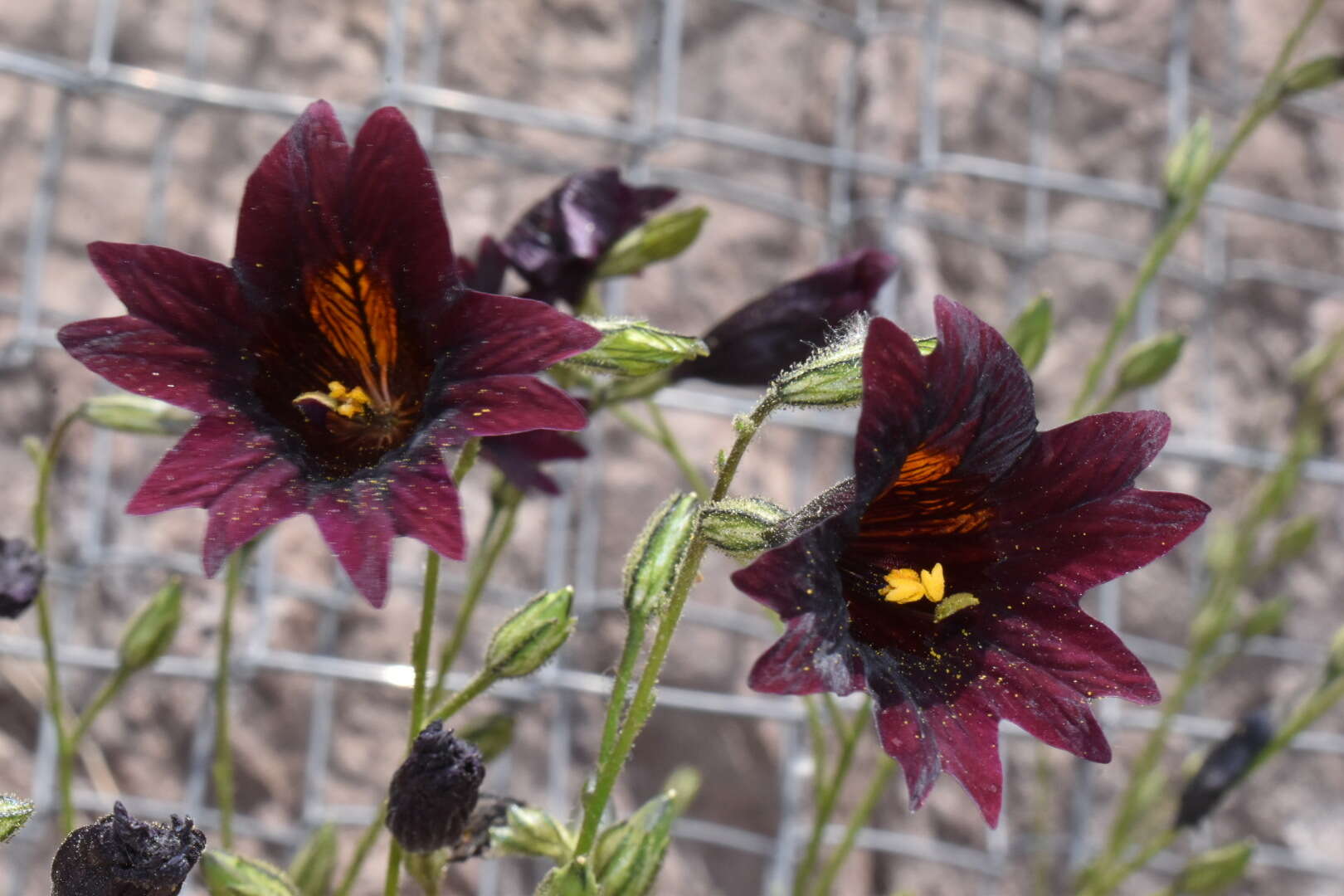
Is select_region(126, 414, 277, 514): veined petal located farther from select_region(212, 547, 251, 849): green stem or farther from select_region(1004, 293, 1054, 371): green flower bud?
select_region(1004, 293, 1054, 371): green flower bud

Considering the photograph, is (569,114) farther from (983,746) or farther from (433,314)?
(983,746)

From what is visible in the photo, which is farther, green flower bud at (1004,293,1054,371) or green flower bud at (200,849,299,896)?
green flower bud at (1004,293,1054,371)

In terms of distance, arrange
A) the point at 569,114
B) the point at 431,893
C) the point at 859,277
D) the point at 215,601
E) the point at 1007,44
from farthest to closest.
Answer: the point at 1007,44, the point at 569,114, the point at 215,601, the point at 859,277, the point at 431,893

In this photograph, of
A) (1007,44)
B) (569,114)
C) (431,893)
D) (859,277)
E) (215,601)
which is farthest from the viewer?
(1007,44)

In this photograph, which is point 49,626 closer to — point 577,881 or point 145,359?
point 145,359

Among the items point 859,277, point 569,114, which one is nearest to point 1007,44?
point 569,114

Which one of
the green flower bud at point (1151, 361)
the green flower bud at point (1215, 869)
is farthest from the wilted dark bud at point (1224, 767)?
the green flower bud at point (1151, 361)

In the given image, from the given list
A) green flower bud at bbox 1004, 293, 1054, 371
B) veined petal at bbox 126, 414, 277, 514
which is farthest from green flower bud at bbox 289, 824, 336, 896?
green flower bud at bbox 1004, 293, 1054, 371
